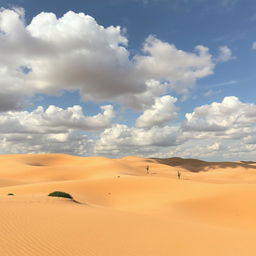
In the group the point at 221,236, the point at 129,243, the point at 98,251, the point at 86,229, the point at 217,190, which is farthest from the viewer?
the point at 217,190

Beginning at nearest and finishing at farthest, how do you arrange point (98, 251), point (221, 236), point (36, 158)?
point (98, 251) → point (221, 236) → point (36, 158)

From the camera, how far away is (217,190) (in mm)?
33875

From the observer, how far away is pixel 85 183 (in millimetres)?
43312

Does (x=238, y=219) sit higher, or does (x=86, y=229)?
(x=86, y=229)

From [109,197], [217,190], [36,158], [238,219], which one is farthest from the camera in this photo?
[36,158]

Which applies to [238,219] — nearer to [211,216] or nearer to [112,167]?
[211,216]

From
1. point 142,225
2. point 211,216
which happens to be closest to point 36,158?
point 211,216

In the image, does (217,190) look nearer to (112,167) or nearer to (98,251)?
(98,251)

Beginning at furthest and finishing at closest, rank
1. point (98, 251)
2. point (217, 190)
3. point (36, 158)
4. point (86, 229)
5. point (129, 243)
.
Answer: point (36, 158) → point (217, 190) → point (86, 229) → point (129, 243) → point (98, 251)

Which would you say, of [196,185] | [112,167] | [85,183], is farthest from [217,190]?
[112,167]

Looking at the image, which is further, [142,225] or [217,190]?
[217,190]

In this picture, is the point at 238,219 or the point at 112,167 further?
the point at 112,167

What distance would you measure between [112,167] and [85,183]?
43599 mm

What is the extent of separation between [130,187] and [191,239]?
1161 inches
